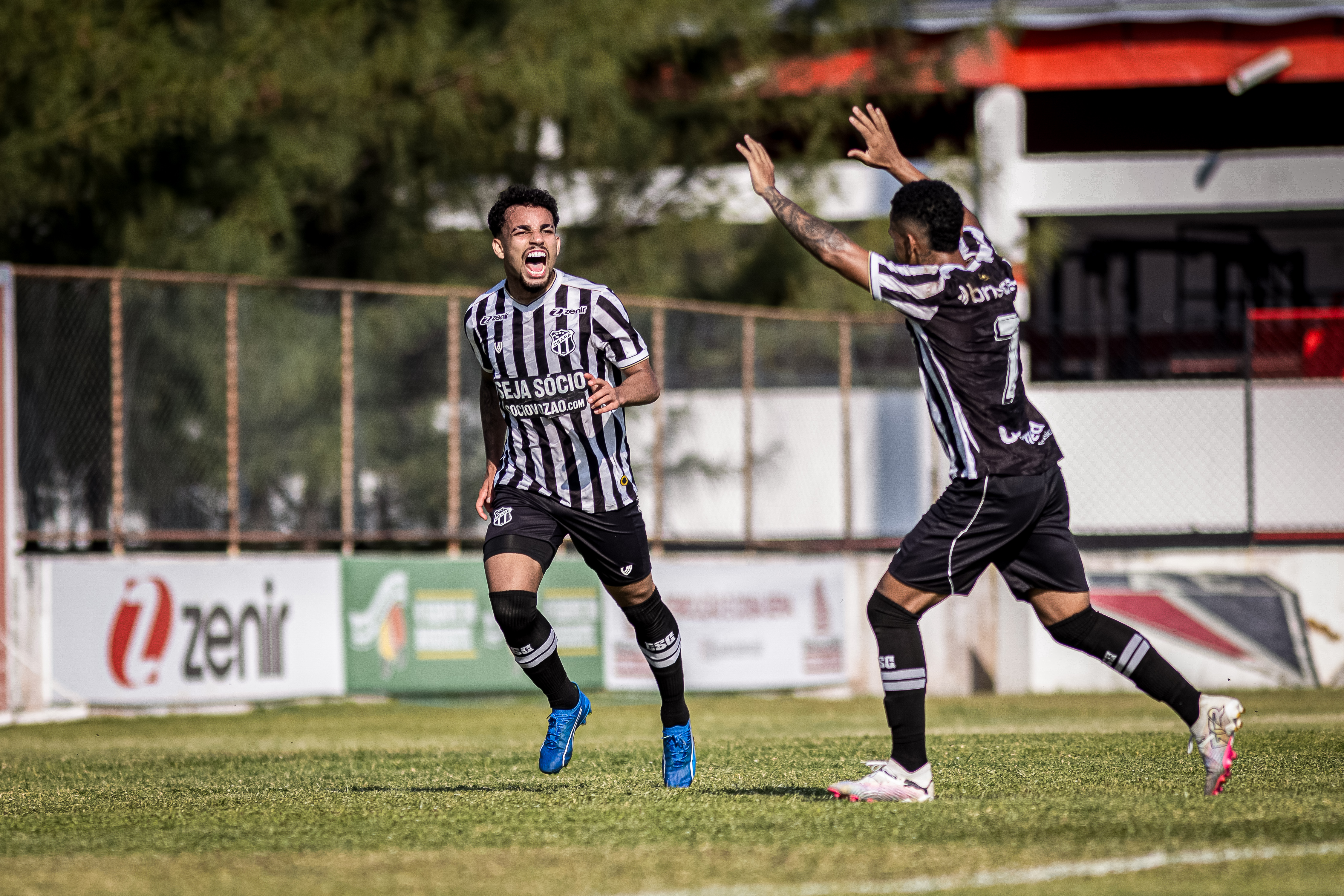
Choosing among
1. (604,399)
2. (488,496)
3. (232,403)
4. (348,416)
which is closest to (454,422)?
(348,416)

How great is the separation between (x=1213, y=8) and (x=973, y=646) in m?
10.6

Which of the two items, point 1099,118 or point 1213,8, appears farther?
point 1099,118

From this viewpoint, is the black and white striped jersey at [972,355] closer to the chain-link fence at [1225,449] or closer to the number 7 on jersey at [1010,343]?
the number 7 on jersey at [1010,343]

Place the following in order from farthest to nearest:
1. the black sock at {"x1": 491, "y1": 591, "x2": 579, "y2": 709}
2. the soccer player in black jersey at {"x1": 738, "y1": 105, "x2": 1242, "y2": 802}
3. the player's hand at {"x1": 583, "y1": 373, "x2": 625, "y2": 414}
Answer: the black sock at {"x1": 491, "y1": 591, "x2": 579, "y2": 709} → the player's hand at {"x1": 583, "y1": 373, "x2": 625, "y2": 414} → the soccer player in black jersey at {"x1": 738, "y1": 105, "x2": 1242, "y2": 802}

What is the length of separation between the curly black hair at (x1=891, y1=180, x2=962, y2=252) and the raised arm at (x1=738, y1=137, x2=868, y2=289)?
210 mm

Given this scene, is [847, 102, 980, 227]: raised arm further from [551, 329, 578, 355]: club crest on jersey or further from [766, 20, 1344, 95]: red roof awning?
[766, 20, 1344, 95]: red roof awning

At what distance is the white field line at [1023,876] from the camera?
13.7 ft

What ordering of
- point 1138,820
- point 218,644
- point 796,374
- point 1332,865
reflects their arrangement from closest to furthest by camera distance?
point 1332,865 < point 1138,820 < point 218,644 < point 796,374

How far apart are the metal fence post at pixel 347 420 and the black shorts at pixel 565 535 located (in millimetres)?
8289

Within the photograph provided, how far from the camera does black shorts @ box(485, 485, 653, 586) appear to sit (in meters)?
6.61

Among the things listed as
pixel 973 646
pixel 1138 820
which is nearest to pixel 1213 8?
pixel 973 646

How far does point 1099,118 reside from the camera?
24781 millimetres

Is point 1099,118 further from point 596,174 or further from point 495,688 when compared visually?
point 495,688

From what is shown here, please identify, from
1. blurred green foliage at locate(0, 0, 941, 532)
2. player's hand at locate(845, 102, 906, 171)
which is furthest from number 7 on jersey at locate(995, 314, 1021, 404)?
blurred green foliage at locate(0, 0, 941, 532)
